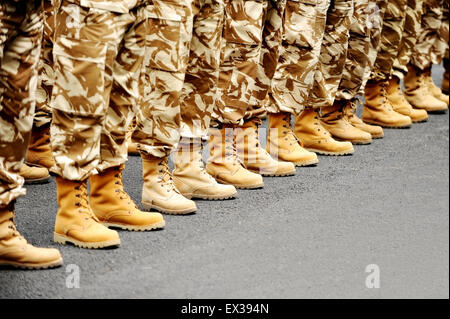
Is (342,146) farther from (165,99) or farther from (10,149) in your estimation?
(10,149)

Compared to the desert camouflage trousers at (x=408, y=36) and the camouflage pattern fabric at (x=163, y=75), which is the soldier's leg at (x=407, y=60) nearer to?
the desert camouflage trousers at (x=408, y=36)

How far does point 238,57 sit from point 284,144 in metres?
0.64

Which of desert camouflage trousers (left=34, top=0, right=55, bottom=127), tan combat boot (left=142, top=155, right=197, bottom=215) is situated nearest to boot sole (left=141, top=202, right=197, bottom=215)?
tan combat boot (left=142, top=155, right=197, bottom=215)

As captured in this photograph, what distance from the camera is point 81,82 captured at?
8.14 ft

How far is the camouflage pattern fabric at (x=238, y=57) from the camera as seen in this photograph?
10.9ft

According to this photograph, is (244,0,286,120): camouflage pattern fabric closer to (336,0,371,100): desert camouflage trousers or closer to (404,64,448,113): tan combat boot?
(336,0,371,100): desert camouflage trousers

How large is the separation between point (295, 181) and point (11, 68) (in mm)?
1566

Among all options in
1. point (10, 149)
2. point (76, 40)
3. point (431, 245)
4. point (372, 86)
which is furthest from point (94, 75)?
point (372, 86)

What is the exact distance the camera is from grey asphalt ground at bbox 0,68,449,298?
7.32 feet

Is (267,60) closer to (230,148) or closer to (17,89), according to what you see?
(230,148)

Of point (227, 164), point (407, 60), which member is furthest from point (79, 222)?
point (407, 60)

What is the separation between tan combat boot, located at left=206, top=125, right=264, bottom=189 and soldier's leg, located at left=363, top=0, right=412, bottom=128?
1467mm

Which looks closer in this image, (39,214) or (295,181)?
(39,214)

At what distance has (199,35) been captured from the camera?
3.05 metres
